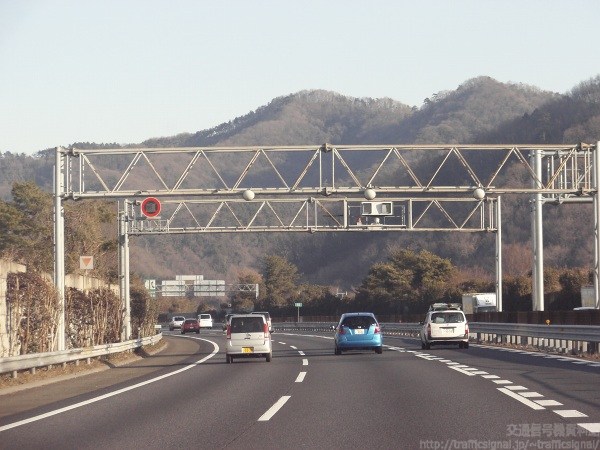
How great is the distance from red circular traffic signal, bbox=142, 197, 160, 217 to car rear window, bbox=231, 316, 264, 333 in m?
12.3

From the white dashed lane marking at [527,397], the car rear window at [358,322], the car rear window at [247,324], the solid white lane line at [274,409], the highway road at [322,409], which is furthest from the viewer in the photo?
the car rear window at [358,322]

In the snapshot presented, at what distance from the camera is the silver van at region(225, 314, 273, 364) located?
3497 cm

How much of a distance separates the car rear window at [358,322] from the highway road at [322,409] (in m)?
9.87

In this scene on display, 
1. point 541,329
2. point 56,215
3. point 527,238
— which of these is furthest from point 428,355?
point 527,238

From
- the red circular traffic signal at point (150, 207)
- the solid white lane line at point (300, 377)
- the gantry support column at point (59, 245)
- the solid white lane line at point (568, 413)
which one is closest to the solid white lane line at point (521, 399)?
the solid white lane line at point (568, 413)

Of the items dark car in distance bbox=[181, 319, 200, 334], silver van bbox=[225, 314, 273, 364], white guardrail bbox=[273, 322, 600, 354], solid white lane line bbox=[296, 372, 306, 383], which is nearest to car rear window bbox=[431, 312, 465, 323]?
white guardrail bbox=[273, 322, 600, 354]

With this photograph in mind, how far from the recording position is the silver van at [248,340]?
3497cm

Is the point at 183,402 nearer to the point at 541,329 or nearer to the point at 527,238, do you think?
the point at 541,329

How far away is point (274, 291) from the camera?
177 metres

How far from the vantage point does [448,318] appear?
4175 cm

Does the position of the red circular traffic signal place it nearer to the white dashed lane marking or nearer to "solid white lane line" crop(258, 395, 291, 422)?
the white dashed lane marking

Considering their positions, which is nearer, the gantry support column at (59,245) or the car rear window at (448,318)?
the gantry support column at (59,245)

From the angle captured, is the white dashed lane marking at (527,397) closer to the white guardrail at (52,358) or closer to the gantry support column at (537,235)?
the white guardrail at (52,358)

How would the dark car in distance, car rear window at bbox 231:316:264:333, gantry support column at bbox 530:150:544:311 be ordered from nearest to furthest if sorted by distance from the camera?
car rear window at bbox 231:316:264:333, gantry support column at bbox 530:150:544:311, the dark car in distance
